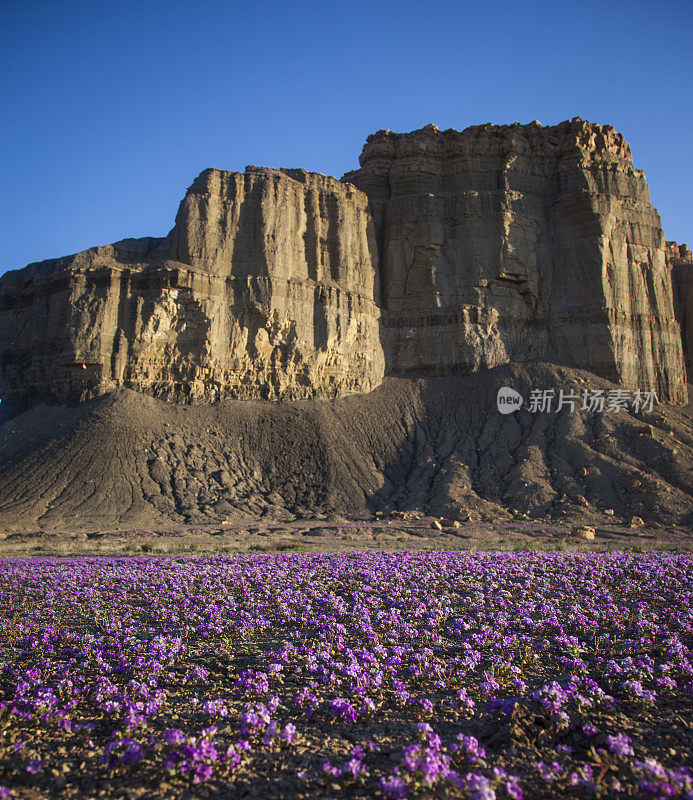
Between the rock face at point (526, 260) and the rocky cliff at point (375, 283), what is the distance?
0.44ft

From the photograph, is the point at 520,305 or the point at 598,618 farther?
the point at 520,305

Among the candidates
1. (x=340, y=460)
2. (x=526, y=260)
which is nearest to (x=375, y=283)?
(x=526, y=260)

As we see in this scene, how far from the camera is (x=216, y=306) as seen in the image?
4247 centimetres

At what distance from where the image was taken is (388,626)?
7879 mm

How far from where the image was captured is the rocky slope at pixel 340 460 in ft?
108

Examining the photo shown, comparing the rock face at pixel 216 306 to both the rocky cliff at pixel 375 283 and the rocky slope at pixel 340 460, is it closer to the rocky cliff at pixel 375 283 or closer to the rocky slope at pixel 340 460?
the rocky cliff at pixel 375 283

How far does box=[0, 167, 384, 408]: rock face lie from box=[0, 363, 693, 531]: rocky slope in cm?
205

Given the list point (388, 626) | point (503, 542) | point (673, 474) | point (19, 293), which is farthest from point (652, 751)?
point (19, 293)

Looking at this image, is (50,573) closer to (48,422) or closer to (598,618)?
(598,618)

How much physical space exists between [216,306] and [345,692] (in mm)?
39409

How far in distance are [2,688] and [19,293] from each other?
159ft

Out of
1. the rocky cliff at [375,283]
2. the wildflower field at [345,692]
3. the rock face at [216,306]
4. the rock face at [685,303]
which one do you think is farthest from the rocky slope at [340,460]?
the wildflower field at [345,692]

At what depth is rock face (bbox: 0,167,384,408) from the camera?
1606 inches

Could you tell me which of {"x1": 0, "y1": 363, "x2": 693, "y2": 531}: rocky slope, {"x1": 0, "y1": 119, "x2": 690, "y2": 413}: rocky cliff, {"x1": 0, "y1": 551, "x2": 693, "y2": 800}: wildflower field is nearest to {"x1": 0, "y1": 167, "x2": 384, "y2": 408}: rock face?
{"x1": 0, "y1": 119, "x2": 690, "y2": 413}: rocky cliff
